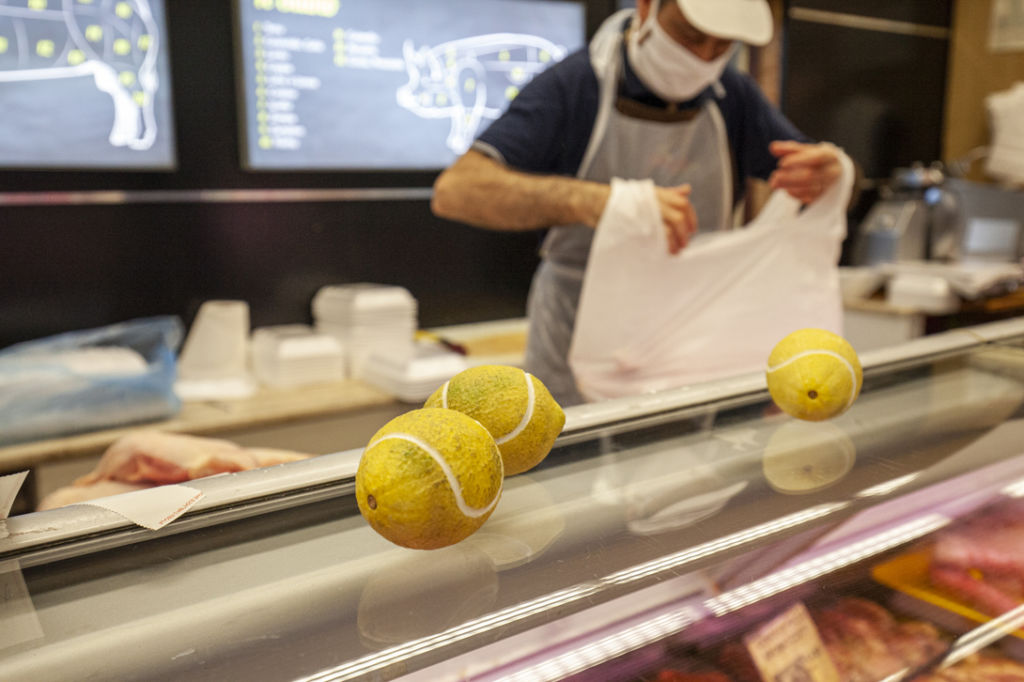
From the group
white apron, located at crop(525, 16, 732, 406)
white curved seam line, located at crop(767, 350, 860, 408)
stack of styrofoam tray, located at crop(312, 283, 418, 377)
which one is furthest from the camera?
stack of styrofoam tray, located at crop(312, 283, 418, 377)

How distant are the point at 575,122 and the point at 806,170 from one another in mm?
574

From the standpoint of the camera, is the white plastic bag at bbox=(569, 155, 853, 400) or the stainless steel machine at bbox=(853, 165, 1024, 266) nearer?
the white plastic bag at bbox=(569, 155, 853, 400)

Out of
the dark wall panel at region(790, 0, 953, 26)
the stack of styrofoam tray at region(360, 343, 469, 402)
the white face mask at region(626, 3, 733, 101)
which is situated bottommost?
the stack of styrofoam tray at region(360, 343, 469, 402)

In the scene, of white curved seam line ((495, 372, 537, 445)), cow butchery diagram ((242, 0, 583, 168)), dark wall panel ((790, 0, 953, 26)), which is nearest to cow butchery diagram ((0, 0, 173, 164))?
cow butchery diagram ((242, 0, 583, 168))

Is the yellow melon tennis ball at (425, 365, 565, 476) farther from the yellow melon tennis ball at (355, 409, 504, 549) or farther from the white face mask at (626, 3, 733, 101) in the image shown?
the white face mask at (626, 3, 733, 101)

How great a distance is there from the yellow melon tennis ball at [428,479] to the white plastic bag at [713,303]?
0.93 metres

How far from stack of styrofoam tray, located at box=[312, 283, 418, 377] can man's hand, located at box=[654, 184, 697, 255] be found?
1.31 meters

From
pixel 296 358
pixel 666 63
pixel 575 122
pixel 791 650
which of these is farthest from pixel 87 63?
pixel 791 650

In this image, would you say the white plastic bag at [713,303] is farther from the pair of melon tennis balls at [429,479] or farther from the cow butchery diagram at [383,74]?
the cow butchery diagram at [383,74]

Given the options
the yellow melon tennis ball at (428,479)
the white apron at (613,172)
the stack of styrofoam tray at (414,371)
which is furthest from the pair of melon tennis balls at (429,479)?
the stack of styrofoam tray at (414,371)

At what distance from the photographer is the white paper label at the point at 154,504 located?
0.62 metres

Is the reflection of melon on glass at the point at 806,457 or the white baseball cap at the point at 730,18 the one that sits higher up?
the white baseball cap at the point at 730,18

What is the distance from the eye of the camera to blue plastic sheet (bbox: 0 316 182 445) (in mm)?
1984

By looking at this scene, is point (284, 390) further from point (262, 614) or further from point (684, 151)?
point (262, 614)
